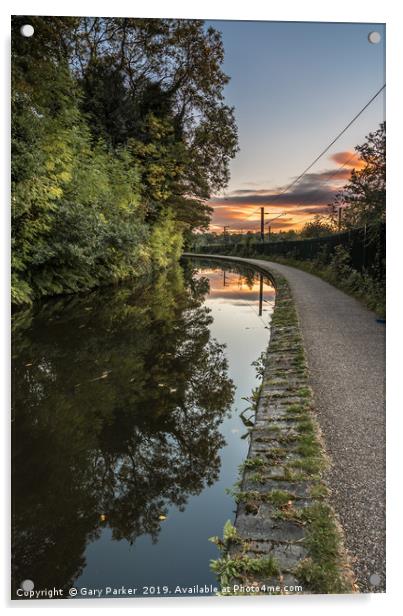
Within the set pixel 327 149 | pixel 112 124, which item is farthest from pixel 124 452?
pixel 112 124

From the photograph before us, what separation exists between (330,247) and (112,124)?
917 cm

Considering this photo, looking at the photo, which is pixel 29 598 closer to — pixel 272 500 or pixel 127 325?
pixel 272 500

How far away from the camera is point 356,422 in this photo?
2.96 metres

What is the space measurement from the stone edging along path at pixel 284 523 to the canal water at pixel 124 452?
0.18 metres

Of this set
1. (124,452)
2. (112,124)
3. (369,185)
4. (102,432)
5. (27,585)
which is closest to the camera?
(27,585)

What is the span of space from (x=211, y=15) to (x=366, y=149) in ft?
5.08

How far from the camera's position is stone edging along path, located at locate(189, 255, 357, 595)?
5.57ft

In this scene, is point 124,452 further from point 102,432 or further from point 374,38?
point 374,38

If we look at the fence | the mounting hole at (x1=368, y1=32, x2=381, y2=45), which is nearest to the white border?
the mounting hole at (x1=368, y1=32, x2=381, y2=45)

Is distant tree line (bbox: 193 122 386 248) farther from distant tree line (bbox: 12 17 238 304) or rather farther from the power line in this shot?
distant tree line (bbox: 12 17 238 304)

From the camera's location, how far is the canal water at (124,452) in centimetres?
193

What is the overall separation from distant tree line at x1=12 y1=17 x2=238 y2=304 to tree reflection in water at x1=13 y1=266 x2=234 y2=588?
176 cm

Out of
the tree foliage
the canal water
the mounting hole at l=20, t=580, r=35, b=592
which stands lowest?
the mounting hole at l=20, t=580, r=35, b=592

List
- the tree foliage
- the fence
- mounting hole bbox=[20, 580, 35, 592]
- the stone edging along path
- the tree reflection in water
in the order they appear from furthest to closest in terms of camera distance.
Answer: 1. the fence
2. the tree foliage
3. the tree reflection in water
4. mounting hole bbox=[20, 580, 35, 592]
5. the stone edging along path
